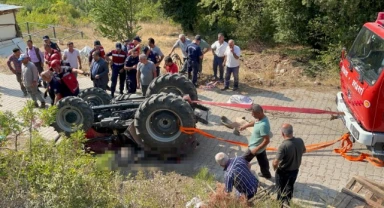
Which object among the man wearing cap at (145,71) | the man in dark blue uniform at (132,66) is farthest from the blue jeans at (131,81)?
the man wearing cap at (145,71)

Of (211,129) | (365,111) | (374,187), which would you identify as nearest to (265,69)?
(211,129)

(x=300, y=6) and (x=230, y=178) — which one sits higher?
(x=300, y=6)

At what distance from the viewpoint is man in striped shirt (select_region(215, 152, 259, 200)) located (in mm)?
5426

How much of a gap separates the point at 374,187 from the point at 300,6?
31.5 ft

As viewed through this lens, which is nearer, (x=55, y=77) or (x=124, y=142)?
(x=124, y=142)

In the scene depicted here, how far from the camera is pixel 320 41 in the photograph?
48.9 ft

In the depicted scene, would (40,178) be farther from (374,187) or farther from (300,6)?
(300,6)

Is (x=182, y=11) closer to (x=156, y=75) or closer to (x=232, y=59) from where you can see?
(x=232, y=59)

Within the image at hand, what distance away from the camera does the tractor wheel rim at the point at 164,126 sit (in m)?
7.36

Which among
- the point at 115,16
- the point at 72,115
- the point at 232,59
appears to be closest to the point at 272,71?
the point at 232,59

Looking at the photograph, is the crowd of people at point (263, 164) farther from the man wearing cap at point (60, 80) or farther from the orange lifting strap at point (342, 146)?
the man wearing cap at point (60, 80)

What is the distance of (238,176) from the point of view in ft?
17.8

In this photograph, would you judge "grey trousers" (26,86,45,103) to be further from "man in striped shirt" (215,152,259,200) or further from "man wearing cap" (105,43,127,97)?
"man in striped shirt" (215,152,259,200)

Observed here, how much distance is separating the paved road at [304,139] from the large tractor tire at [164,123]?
1.28ft
